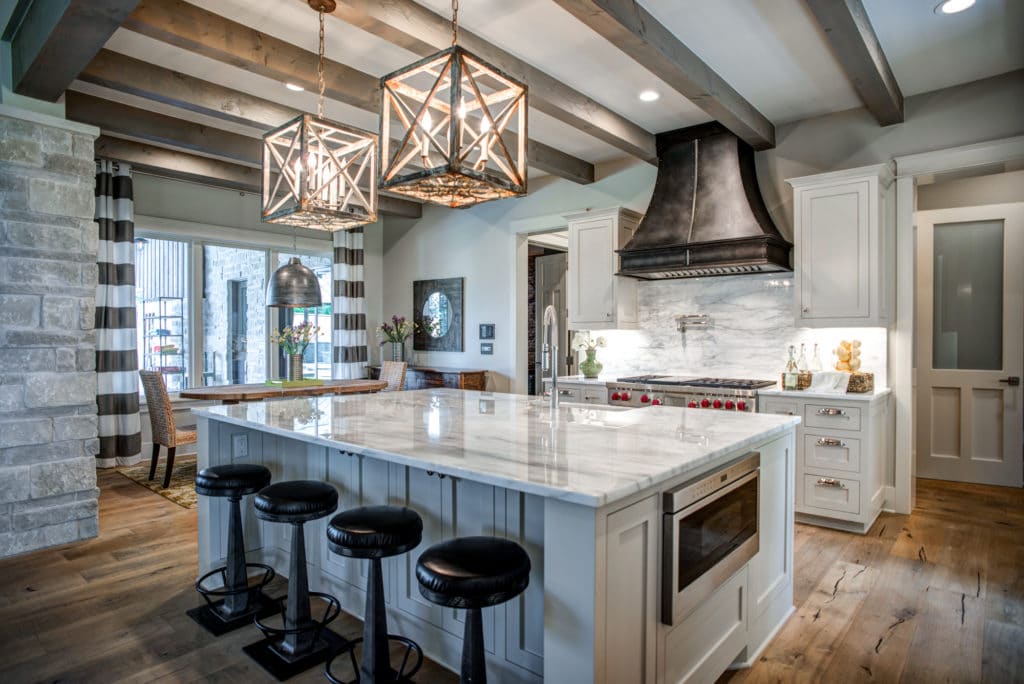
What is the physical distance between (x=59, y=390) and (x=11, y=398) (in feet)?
0.69

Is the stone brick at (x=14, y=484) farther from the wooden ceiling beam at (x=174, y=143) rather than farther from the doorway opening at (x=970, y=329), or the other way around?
the doorway opening at (x=970, y=329)

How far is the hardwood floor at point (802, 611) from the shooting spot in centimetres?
218

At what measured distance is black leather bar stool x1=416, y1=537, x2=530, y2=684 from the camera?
4.93ft

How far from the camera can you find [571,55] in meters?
3.45

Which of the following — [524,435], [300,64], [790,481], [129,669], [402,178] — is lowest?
[129,669]

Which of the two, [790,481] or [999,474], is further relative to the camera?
[999,474]

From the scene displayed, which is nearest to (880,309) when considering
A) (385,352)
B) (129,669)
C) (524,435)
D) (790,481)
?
(790,481)

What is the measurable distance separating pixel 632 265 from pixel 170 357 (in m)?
4.69

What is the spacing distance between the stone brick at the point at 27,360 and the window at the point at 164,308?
104 inches

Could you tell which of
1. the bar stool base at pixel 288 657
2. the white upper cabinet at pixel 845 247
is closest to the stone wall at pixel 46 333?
the bar stool base at pixel 288 657

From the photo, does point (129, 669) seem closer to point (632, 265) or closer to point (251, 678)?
point (251, 678)

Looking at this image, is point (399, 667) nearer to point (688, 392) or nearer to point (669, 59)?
point (688, 392)

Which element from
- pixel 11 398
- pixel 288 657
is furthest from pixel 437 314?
pixel 288 657

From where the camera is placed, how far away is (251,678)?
2.11 m
